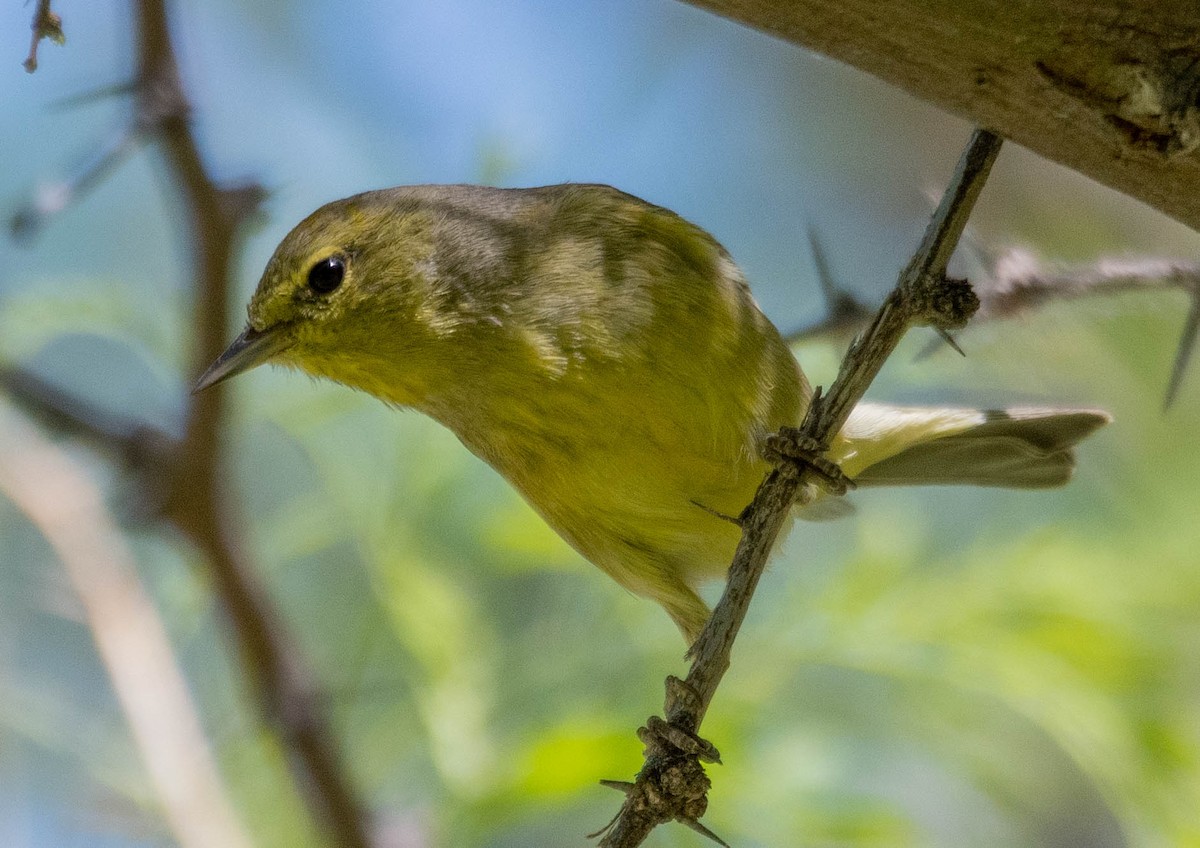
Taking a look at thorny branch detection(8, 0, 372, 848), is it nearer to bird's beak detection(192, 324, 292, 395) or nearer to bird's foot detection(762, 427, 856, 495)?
bird's beak detection(192, 324, 292, 395)

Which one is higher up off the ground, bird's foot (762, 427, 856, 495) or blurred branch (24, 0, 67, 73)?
bird's foot (762, 427, 856, 495)

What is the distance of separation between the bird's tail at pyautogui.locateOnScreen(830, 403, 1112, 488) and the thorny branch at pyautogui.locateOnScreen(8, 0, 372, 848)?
1.67 metres

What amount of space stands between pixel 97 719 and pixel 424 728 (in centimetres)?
166

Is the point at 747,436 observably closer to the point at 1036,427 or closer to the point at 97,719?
the point at 1036,427

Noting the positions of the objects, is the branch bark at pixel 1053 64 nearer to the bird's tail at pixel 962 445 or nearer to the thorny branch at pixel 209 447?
the thorny branch at pixel 209 447

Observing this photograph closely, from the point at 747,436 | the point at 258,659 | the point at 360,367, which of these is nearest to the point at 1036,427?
the point at 747,436

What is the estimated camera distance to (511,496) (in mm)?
4324

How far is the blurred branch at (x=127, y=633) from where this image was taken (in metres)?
3.81

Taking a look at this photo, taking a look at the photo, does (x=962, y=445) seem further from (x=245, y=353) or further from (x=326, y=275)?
(x=245, y=353)

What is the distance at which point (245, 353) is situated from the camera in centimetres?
327

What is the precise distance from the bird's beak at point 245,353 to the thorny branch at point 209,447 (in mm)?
68

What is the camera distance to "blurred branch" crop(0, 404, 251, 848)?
381cm

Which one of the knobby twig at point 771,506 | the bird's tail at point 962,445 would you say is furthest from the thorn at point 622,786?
the bird's tail at point 962,445

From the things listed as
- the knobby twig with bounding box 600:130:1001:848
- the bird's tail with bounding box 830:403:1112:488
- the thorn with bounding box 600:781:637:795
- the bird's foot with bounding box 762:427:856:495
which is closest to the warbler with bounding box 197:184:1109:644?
the bird's tail with bounding box 830:403:1112:488
